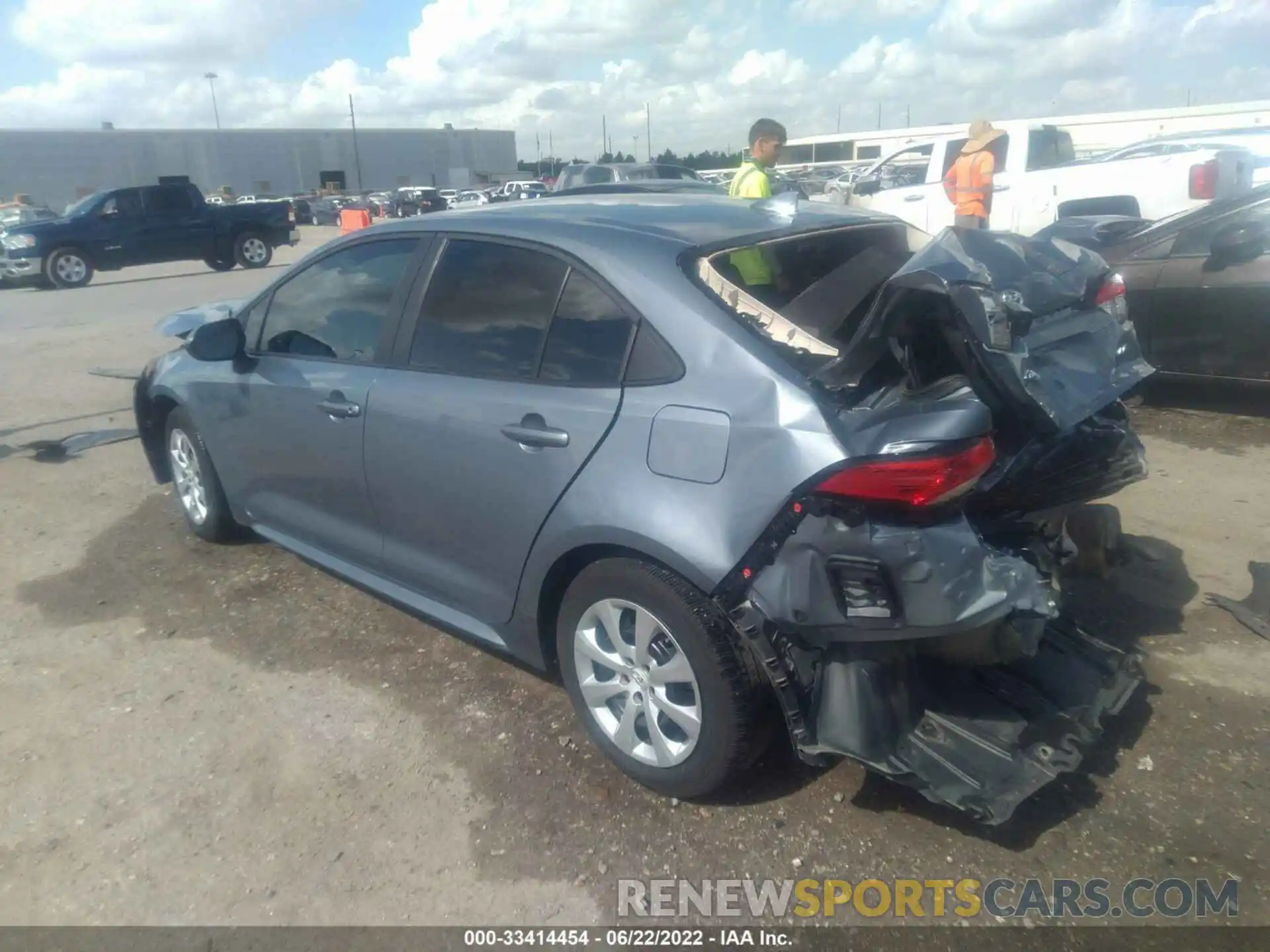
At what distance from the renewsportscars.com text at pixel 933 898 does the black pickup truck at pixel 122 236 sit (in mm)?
19961

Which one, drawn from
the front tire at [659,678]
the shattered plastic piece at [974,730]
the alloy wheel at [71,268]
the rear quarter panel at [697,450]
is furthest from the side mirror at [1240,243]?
the alloy wheel at [71,268]

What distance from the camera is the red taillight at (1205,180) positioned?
972 centimetres

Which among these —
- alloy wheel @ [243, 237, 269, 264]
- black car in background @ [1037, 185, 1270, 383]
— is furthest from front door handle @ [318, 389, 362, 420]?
alloy wheel @ [243, 237, 269, 264]

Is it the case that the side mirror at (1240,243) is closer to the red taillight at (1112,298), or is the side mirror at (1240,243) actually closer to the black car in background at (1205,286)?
the black car in background at (1205,286)

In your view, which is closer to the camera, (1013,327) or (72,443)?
(1013,327)

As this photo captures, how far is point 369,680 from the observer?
3674mm

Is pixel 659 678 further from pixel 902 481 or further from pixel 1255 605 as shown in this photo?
pixel 1255 605

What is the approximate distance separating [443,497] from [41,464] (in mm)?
4757

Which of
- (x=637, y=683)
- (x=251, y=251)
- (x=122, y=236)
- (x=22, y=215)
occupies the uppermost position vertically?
(x=22, y=215)

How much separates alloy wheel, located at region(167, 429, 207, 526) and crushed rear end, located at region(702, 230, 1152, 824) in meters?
3.22

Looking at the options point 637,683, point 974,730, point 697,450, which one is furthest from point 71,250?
point 974,730

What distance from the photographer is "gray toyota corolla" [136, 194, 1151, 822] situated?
2414mm

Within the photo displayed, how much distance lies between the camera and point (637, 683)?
285 centimetres

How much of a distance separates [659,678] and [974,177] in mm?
7507
